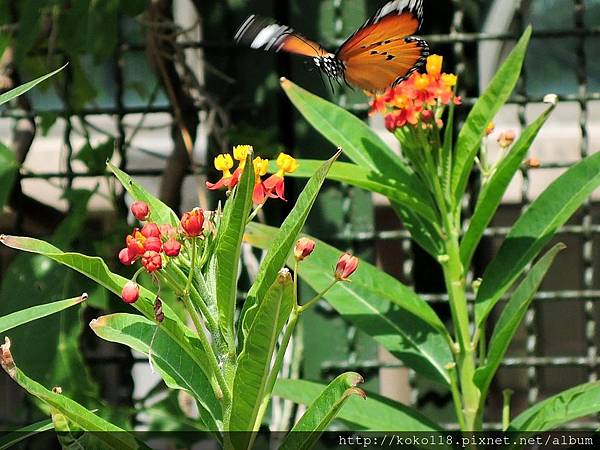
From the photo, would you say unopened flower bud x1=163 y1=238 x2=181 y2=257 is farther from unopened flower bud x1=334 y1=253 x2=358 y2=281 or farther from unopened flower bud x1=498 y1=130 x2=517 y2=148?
unopened flower bud x1=498 y1=130 x2=517 y2=148

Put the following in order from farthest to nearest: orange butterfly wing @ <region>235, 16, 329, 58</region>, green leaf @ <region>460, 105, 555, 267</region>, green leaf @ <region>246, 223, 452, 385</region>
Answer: green leaf @ <region>246, 223, 452, 385</region>
green leaf @ <region>460, 105, 555, 267</region>
orange butterfly wing @ <region>235, 16, 329, 58</region>

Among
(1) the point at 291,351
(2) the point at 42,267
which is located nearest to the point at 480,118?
(1) the point at 291,351

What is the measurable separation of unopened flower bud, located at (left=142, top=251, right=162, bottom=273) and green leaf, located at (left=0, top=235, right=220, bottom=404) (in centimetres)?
5

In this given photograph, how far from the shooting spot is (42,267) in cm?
155

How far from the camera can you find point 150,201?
3.10ft

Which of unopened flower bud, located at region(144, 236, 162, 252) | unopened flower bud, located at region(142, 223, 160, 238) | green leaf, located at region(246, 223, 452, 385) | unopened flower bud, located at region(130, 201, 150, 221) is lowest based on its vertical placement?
green leaf, located at region(246, 223, 452, 385)

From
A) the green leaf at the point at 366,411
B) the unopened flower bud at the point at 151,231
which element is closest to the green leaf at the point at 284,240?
the unopened flower bud at the point at 151,231

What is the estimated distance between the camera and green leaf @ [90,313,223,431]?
911mm

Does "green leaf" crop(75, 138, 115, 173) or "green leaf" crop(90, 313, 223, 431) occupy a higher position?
"green leaf" crop(75, 138, 115, 173)

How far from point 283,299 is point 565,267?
1.46 metres

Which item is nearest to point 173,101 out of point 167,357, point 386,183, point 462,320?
point 386,183

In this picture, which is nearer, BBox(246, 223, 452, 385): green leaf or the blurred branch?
BBox(246, 223, 452, 385): green leaf

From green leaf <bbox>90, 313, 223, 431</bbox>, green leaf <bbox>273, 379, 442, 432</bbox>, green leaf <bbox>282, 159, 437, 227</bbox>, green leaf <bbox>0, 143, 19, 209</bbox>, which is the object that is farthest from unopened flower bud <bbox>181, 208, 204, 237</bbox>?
green leaf <bbox>0, 143, 19, 209</bbox>

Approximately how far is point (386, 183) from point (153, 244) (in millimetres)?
493
